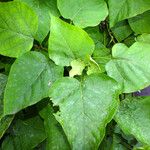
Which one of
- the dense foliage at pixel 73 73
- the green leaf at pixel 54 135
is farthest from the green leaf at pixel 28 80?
the green leaf at pixel 54 135

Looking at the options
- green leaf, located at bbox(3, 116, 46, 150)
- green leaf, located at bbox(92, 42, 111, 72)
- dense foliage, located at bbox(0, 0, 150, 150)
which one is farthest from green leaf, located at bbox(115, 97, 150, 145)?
green leaf, located at bbox(3, 116, 46, 150)

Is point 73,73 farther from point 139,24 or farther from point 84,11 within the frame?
point 139,24

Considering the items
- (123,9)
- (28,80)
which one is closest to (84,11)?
(123,9)

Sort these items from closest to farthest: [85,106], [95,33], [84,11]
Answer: [85,106], [84,11], [95,33]

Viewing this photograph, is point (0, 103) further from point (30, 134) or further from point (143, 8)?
point (143, 8)

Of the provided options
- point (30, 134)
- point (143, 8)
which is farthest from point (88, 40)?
point (30, 134)

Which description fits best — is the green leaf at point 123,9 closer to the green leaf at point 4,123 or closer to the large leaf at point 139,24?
the large leaf at point 139,24

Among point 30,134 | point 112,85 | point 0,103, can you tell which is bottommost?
point 30,134
